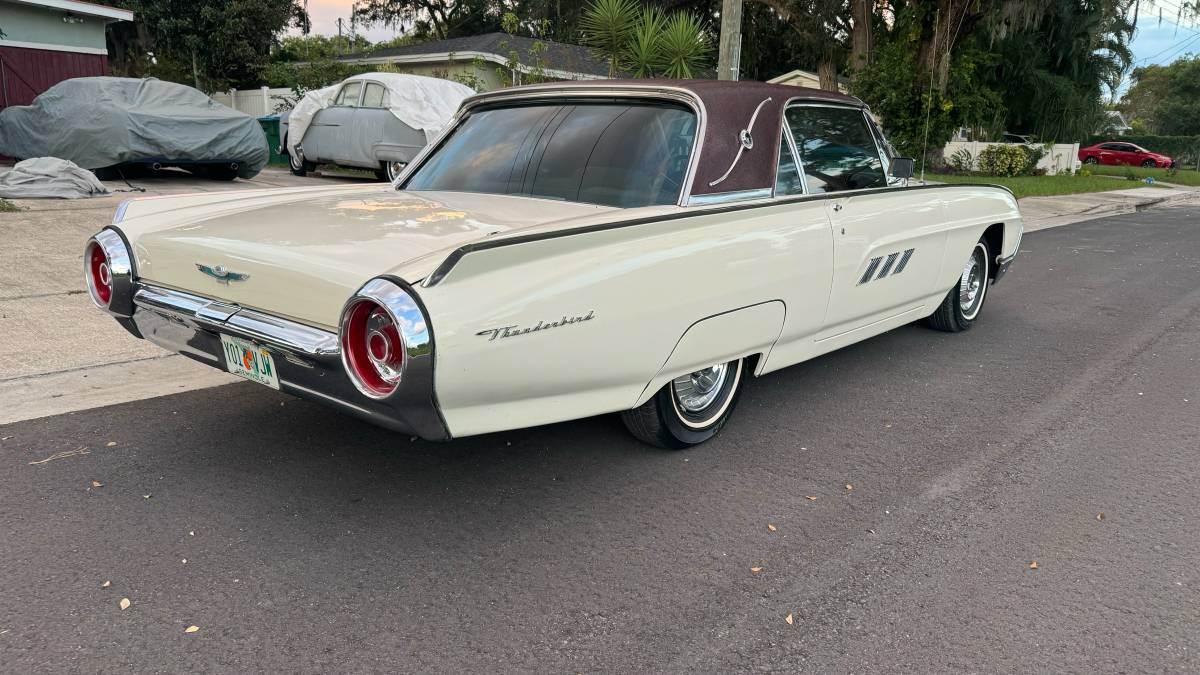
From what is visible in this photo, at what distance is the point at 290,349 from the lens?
2.92 m

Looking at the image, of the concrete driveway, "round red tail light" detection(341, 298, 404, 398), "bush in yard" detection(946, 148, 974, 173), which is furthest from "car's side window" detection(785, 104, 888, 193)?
"bush in yard" detection(946, 148, 974, 173)

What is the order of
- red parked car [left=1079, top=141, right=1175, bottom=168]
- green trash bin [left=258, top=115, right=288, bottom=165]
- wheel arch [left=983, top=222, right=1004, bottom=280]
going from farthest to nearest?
red parked car [left=1079, top=141, right=1175, bottom=168]
green trash bin [left=258, top=115, right=288, bottom=165]
wheel arch [left=983, top=222, right=1004, bottom=280]

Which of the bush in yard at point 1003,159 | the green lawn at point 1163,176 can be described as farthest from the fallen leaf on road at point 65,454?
the green lawn at point 1163,176

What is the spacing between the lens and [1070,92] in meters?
29.4

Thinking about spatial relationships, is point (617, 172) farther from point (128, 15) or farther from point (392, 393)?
point (128, 15)

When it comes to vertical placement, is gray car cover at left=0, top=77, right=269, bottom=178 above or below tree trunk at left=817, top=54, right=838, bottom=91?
below

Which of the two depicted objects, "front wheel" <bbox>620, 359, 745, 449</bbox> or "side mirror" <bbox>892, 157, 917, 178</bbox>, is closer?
"front wheel" <bbox>620, 359, 745, 449</bbox>

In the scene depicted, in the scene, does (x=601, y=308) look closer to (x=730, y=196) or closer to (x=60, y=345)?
(x=730, y=196)

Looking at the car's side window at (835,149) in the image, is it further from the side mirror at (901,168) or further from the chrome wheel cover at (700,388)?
the chrome wheel cover at (700,388)

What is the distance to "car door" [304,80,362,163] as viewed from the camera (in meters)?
13.8

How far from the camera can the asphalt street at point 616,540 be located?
2520 millimetres

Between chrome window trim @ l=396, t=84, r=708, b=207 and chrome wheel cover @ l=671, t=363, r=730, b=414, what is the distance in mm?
772

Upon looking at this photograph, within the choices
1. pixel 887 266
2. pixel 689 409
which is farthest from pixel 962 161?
pixel 689 409

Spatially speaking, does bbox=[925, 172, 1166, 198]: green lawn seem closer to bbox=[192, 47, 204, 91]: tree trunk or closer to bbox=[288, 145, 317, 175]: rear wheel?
bbox=[288, 145, 317, 175]: rear wheel
